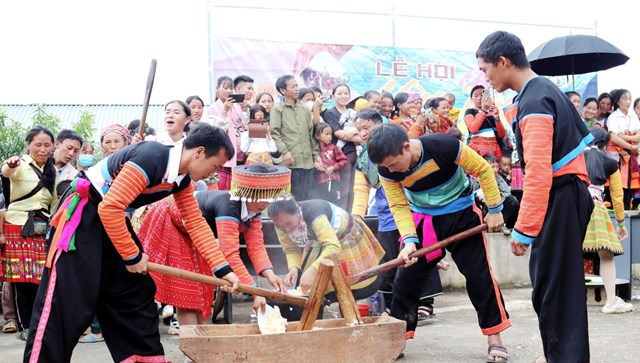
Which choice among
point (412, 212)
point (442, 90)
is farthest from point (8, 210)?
point (442, 90)

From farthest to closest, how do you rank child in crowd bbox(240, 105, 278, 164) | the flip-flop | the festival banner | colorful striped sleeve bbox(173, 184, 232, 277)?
the festival banner < child in crowd bbox(240, 105, 278, 164) < the flip-flop < colorful striped sleeve bbox(173, 184, 232, 277)

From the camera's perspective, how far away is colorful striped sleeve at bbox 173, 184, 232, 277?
4422 mm

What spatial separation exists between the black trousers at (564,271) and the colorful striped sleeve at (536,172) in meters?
0.10

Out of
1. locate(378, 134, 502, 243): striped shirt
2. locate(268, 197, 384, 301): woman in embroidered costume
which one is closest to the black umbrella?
locate(268, 197, 384, 301): woman in embroidered costume

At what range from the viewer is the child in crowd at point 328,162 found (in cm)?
813

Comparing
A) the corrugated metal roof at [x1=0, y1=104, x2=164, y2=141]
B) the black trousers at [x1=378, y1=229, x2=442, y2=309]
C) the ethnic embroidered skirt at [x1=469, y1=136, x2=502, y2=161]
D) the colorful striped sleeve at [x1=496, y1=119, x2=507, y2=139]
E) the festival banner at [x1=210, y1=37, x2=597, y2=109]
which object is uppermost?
the corrugated metal roof at [x1=0, y1=104, x2=164, y2=141]

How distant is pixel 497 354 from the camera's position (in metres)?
4.97

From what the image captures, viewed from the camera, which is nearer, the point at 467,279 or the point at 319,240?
the point at 467,279

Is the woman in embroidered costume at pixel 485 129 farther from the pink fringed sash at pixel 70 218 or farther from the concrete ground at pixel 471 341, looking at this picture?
the pink fringed sash at pixel 70 218

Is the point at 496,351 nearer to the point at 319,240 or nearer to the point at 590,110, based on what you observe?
the point at 319,240

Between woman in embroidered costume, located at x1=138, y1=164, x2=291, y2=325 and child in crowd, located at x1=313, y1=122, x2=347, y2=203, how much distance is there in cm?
300

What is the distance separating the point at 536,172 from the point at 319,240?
2060 millimetres

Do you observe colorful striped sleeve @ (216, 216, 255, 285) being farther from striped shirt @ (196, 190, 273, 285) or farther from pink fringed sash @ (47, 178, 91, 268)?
pink fringed sash @ (47, 178, 91, 268)

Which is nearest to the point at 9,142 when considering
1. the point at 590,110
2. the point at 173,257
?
the point at 173,257
